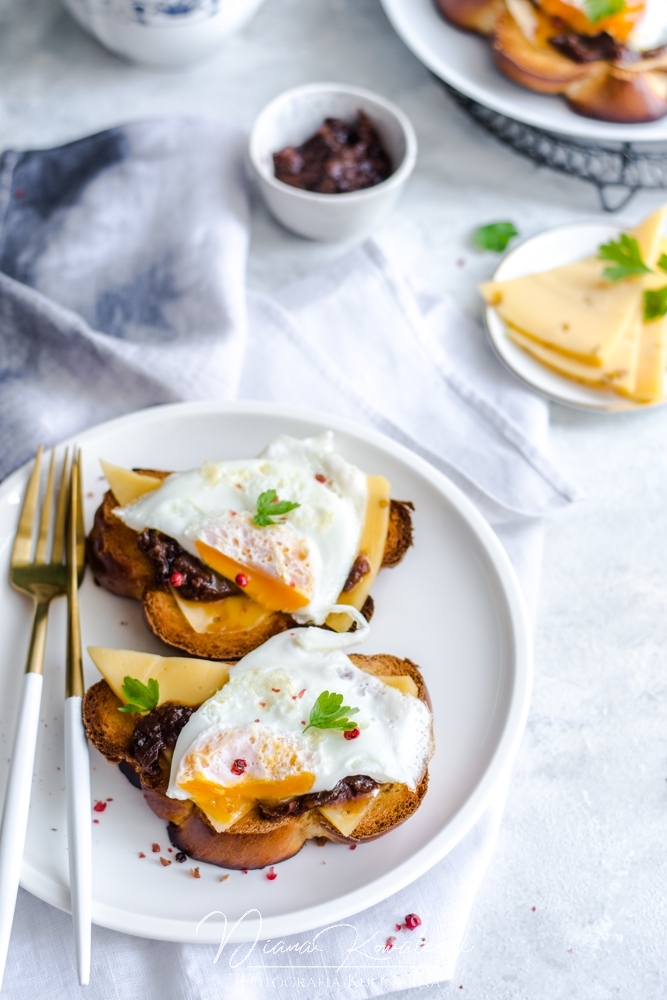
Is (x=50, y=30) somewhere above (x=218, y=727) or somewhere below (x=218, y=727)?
above

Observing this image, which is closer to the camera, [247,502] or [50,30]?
[247,502]

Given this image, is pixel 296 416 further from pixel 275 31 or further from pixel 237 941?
pixel 275 31

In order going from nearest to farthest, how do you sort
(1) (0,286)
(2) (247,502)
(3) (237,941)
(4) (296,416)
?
(3) (237,941)
(2) (247,502)
(4) (296,416)
(1) (0,286)

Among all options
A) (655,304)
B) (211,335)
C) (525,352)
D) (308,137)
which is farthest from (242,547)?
(308,137)

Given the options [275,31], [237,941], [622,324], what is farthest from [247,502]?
[275,31]

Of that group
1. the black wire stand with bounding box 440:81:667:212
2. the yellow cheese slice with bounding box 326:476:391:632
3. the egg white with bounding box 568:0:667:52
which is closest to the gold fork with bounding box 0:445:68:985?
the yellow cheese slice with bounding box 326:476:391:632

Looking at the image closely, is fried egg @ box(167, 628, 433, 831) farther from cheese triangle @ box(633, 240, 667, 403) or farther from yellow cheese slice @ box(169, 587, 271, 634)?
cheese triangle @ box(633, 240, 667, 403)

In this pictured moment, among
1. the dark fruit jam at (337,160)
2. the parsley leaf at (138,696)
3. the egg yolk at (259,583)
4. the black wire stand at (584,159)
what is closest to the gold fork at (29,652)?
the parsley leaf at (138,696)
